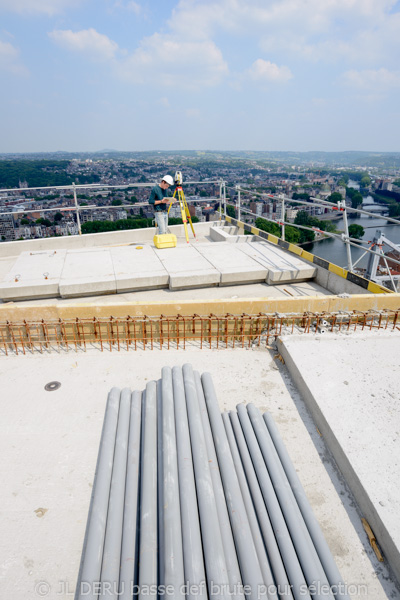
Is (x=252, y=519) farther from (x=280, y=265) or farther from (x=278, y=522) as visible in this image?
(x=280, y=265)

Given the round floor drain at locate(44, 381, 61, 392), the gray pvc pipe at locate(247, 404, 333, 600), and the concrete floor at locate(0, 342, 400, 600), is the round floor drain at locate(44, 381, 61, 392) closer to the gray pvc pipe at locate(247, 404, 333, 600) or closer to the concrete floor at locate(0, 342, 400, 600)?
the concrete floor at locate(0, 342, 400, 600)

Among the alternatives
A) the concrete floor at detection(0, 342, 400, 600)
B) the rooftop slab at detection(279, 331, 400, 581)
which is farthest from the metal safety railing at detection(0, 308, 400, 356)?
the rooftop slab at detection(279, 331, 400, 581)

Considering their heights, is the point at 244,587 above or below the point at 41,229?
above

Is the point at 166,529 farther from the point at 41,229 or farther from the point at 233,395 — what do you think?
the point at 41,229

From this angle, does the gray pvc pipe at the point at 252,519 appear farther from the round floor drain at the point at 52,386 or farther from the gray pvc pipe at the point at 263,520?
the round floor drain at the point at 52,386

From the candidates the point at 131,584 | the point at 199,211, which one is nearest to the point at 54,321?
the point at 131,584

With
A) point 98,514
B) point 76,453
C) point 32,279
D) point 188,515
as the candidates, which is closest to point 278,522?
point 188,515
